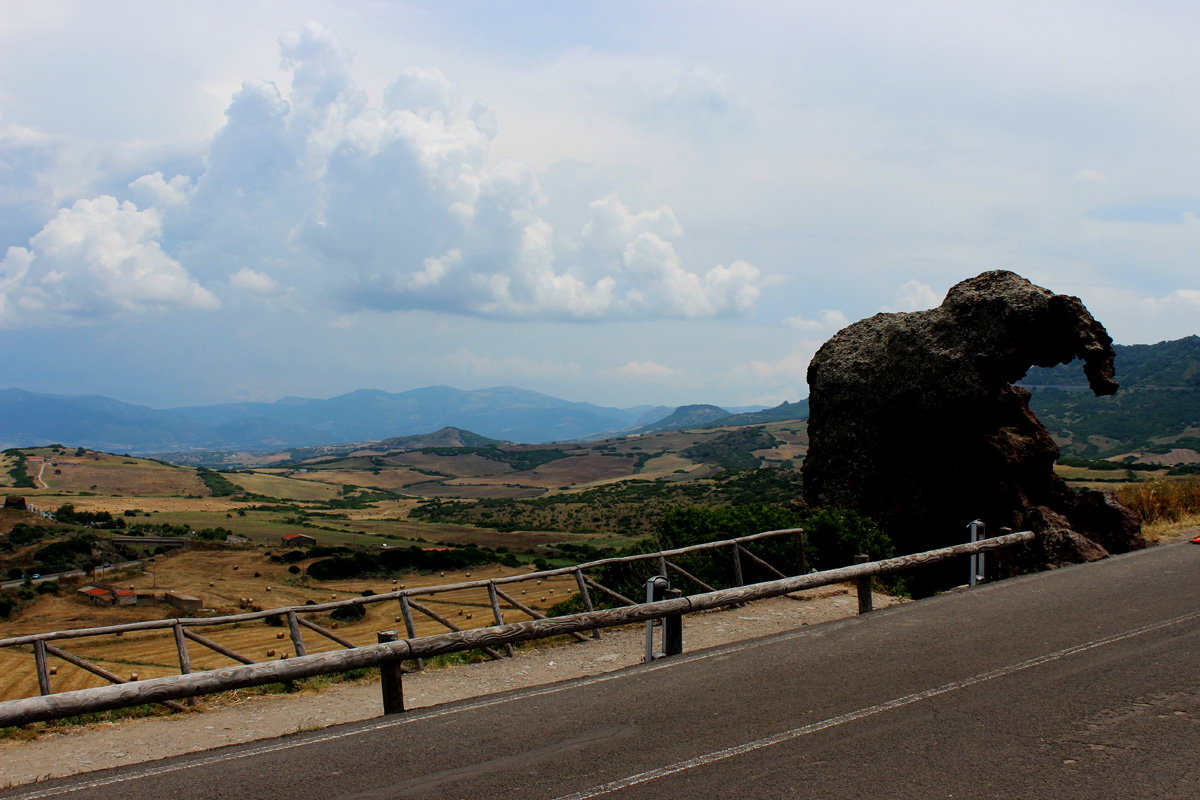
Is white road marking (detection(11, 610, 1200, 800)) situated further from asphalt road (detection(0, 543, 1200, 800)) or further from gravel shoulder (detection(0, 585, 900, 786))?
gravel shoulder (detection(0, 585, 900, 786))

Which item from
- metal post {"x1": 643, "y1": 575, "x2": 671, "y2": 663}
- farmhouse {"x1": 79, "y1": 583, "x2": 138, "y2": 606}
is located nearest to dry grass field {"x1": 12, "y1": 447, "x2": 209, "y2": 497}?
farmhouse {"x1": 79, "y1": 583, "x2": 138, "y2": 606}

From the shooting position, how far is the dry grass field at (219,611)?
2966 centimetres

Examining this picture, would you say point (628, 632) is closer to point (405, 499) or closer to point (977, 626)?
point (977, 626)

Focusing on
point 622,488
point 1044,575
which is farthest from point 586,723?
point 622,488

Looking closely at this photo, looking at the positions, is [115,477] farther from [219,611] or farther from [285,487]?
[219,611]

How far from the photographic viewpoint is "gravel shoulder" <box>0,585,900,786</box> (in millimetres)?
6824

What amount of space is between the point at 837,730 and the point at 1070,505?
11.6 metres

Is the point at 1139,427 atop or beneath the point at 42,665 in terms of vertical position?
beneath

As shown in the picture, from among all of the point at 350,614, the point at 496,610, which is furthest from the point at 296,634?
the point at 350,614

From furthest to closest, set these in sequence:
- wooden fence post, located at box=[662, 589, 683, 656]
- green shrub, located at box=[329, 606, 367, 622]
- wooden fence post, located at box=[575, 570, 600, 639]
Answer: green shrub, located at box=[329, 606, 367, 622] → wooden fence post, located at box=[575, 570, 600, 639] → wooden fence post, located at box=[662, 589, 683, 656]

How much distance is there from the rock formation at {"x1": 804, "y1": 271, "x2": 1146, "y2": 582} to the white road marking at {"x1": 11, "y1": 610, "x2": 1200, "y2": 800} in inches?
235

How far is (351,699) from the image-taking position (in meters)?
→ 8.58

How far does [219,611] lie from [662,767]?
50.7 metres

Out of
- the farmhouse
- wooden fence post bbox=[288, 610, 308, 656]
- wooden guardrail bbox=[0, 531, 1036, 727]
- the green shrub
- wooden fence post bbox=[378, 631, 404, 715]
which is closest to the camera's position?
wooden guardrail bbox=[0, 531, 1036, 727]
